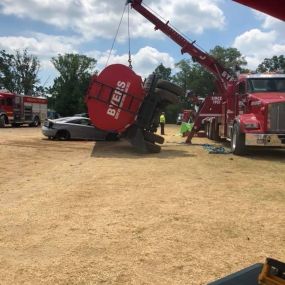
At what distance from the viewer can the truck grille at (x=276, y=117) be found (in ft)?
53.2

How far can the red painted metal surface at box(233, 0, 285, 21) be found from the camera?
195 centimetres

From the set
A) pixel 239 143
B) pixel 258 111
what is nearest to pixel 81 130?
pixel 239 143

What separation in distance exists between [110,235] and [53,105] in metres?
82.2

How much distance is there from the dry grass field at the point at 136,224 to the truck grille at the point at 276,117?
136 inches

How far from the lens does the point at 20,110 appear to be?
152ft

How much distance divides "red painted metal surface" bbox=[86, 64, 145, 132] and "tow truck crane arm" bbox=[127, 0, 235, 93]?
23.4ft

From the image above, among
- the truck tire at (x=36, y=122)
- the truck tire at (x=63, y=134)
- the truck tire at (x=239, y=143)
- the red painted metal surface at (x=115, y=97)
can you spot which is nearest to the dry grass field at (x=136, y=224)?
the truck tire at (x=239, y=143)

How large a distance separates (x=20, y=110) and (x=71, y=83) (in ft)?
145

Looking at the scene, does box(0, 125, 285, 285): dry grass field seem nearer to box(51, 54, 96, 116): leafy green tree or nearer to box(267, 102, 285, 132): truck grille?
box(267, 102, 285, 132): truck grille

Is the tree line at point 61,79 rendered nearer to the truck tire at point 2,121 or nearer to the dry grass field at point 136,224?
the truck tire at point 2,121

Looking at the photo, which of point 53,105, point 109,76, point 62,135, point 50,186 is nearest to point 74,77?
point 53,105

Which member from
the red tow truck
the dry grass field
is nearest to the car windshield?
the red tow truck

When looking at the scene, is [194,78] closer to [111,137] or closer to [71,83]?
[71,83]

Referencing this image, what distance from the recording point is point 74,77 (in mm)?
92312
